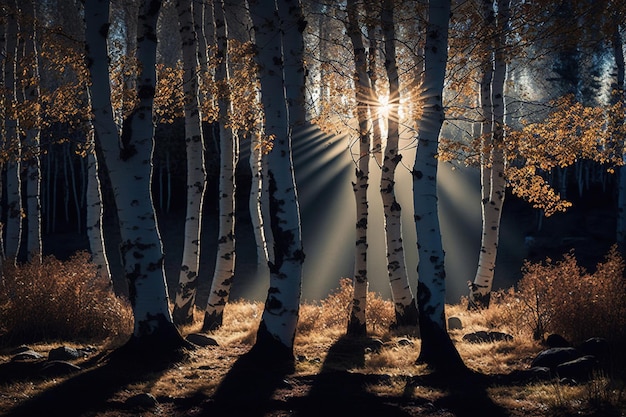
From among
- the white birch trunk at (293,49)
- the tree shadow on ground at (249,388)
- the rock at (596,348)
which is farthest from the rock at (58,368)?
the rock at (596,348)

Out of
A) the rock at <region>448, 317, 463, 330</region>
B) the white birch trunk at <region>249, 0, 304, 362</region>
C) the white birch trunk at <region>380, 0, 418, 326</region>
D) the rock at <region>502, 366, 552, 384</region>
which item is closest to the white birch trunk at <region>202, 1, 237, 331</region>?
the white birch trunk at <region>380, 0, 418, 326</region>

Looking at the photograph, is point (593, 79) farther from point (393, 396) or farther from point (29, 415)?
point (29, 415)

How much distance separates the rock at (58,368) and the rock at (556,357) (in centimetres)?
631

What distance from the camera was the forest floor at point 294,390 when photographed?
6270mm

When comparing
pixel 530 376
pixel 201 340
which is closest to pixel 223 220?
pixel 201 340

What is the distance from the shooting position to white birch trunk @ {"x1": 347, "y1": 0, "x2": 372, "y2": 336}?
1202 centimetres

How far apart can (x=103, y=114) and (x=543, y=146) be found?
773cm

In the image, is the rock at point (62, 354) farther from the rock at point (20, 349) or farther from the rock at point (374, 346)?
the rock at point (374, 346)

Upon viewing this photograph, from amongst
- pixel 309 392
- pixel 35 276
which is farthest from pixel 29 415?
pixel 35 276

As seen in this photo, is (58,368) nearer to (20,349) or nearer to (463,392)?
(20,349)

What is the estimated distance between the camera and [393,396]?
699cm

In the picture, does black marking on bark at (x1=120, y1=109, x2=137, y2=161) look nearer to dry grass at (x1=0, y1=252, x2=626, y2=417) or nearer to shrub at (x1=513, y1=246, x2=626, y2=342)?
dry grass at (x1=0, y1=252, x2=626, y2=417)

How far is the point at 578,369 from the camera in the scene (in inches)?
309

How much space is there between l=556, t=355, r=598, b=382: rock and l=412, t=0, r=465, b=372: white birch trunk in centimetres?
146
